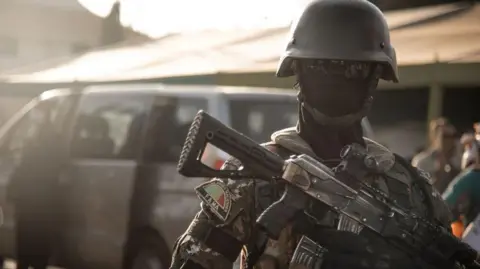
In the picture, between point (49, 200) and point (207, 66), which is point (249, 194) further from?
point (207, 66)

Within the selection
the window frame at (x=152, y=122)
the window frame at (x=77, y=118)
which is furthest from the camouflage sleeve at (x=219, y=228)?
the window frame at (x=77, y=118)

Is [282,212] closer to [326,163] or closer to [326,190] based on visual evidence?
[326,190]

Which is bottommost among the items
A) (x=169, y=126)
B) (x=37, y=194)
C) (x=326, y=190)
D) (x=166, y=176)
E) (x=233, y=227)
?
(x=37, y=194)

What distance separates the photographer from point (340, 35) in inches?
108

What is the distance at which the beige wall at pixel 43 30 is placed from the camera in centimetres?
4756

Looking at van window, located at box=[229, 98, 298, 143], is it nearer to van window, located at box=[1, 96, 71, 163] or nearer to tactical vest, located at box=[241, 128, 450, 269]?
van window, located at box=[1, 96, 71, 163]

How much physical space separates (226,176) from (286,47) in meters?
0.42

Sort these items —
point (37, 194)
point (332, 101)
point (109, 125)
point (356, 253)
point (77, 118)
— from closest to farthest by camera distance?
point (356, 253), point (332, 101), point (109, 125), point (77, 118), point (37, 194)

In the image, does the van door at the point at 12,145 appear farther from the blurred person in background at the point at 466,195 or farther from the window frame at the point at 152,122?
the blurred person in background at the point at 466,195

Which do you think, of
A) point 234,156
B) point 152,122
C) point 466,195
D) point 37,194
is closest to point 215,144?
point 234,156

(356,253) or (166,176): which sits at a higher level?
(356,253)

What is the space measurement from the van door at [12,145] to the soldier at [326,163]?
5.67 metres

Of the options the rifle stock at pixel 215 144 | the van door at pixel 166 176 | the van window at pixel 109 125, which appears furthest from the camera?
the van window at pixel 109 125

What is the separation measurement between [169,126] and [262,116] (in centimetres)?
64
